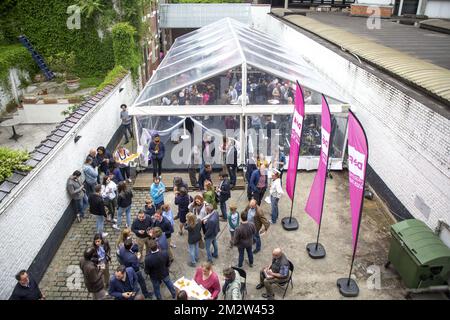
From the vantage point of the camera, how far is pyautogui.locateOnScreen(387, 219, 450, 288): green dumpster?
733 cm

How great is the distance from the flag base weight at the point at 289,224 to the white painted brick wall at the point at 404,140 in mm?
2878

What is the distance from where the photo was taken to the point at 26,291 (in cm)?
625

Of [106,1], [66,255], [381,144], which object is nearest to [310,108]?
[381,144]

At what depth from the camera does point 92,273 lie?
6.66m

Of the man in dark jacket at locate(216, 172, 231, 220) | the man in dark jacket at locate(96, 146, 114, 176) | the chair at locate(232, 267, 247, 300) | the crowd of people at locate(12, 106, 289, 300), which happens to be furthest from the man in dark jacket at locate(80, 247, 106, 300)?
the man in dark jacket at locate(96, 146, 114, 176)

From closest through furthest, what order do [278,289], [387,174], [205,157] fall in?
1. [278,289]
2. [387,174]
3. [205,157]

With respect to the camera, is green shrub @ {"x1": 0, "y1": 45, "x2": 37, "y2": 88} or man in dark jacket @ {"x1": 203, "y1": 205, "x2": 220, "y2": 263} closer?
man in dark jacket @ {"x1": 203, "y1": 205, "x2": 220, "y2": 263}

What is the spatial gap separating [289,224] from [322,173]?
2101 millimetres

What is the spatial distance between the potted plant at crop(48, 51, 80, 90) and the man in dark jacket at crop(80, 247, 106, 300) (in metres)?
14.0

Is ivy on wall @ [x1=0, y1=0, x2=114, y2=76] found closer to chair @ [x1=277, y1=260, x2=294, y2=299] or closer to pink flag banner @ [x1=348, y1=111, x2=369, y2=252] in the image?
pink flag banner @ [x1=348, y1=111, x2=369, y2=252]

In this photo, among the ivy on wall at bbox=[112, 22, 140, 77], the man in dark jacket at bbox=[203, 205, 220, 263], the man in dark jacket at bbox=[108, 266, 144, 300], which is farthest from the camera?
the ivy on wall at bbox=[112, 22, 140, 77]

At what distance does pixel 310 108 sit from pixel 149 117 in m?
5.26

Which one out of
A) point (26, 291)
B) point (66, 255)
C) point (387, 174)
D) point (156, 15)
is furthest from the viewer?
point (156, 15)

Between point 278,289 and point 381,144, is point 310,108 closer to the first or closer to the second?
point 381,144
